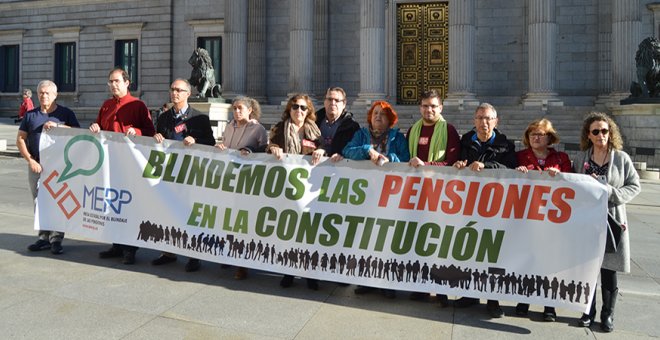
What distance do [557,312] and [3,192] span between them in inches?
477

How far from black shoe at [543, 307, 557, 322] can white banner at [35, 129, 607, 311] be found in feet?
0.71

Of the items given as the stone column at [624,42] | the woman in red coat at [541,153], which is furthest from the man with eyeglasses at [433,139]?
the stone column at [624,42]

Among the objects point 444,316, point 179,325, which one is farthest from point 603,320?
point 179,325

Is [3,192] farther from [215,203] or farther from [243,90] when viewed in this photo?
[243,90]

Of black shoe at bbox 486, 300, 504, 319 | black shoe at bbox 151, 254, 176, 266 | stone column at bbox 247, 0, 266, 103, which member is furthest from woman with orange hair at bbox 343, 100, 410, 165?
stone column at bbox 247, 0, 266, 103

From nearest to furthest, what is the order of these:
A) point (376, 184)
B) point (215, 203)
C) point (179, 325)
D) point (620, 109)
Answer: point (179, 325)
point (376, 184)
point (215, 203)
point (620, 109)

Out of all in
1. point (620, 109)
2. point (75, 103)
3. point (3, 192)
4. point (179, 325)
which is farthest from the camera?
point (75, 103)

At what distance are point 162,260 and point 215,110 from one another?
56.8ft

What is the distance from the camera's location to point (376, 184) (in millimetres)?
5672

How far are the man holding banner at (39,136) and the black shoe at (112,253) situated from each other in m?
0.64

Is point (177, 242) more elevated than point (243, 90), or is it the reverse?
point (243, 90)

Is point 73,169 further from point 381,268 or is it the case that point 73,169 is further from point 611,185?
point 611,185

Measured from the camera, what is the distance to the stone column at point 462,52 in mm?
22766

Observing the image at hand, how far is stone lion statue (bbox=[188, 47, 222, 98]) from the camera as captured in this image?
22719mm
